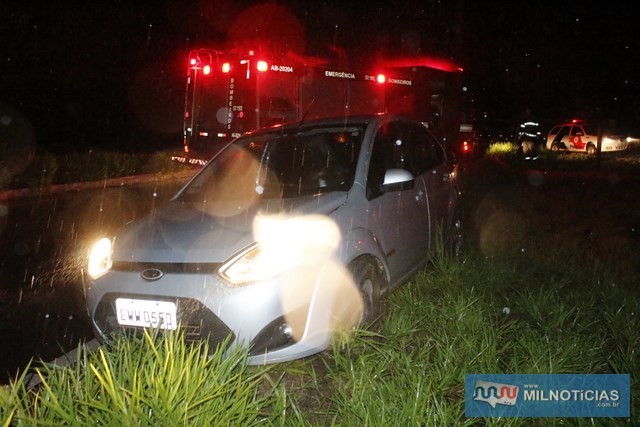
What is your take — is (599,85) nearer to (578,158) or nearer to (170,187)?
(578,158)

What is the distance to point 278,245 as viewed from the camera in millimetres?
3582

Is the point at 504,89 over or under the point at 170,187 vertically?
over

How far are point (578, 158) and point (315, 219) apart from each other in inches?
782

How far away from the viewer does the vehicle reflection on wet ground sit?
14.6 feet

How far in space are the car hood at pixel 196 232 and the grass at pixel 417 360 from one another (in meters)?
0.57

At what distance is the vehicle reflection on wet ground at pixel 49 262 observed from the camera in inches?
175

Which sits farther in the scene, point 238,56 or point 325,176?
point 238,56

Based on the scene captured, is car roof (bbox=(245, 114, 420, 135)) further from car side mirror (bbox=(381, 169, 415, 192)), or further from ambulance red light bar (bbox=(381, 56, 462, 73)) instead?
ambulance red light bar (bbox=(381, 56, 462, 73))

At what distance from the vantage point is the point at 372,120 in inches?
195

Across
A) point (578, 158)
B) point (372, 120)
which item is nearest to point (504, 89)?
point (578, 158)

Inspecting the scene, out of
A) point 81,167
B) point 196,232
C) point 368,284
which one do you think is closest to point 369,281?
point 368,284

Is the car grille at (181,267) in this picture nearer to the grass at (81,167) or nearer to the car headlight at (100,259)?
the car headlight at (100,259)

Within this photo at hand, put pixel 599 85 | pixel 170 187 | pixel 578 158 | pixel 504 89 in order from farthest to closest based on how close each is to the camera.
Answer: pixel 504 89
pixel 578 158
pixel 599 85
pixel 170 187

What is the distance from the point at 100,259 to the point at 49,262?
3.04 m
